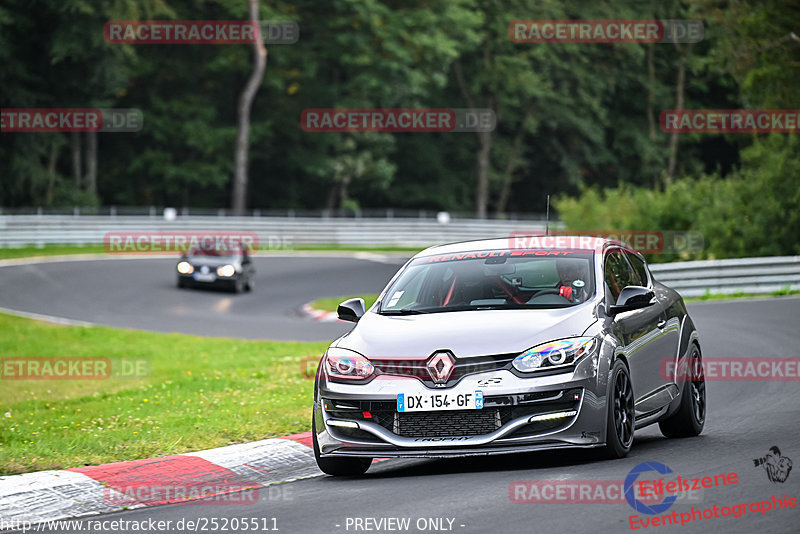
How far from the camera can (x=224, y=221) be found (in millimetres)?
50344

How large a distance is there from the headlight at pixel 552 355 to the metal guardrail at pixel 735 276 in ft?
64.9

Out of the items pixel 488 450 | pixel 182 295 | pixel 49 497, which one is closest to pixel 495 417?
pixel 488 450

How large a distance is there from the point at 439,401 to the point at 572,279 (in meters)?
1.81

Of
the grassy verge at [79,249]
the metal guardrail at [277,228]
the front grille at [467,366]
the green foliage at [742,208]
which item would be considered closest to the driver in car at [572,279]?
the front grille at [467,366]

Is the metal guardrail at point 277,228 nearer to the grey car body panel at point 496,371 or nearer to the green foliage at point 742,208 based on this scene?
the green foliage at point 742,208

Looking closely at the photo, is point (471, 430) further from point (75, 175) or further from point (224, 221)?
point (75, 175)

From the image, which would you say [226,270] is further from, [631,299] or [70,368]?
[631,299]

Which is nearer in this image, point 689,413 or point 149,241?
point 689,413

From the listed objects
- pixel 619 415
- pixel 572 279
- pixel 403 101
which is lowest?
pixel 619 415

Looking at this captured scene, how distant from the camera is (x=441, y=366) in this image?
798 centimetres

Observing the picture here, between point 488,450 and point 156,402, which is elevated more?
point 488,450

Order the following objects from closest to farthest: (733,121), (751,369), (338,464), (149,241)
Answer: (338,464), (751,369), (149,241), (733,121)

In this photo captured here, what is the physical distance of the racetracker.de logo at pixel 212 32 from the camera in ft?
184

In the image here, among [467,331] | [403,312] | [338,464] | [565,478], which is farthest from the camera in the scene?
[403,312]
